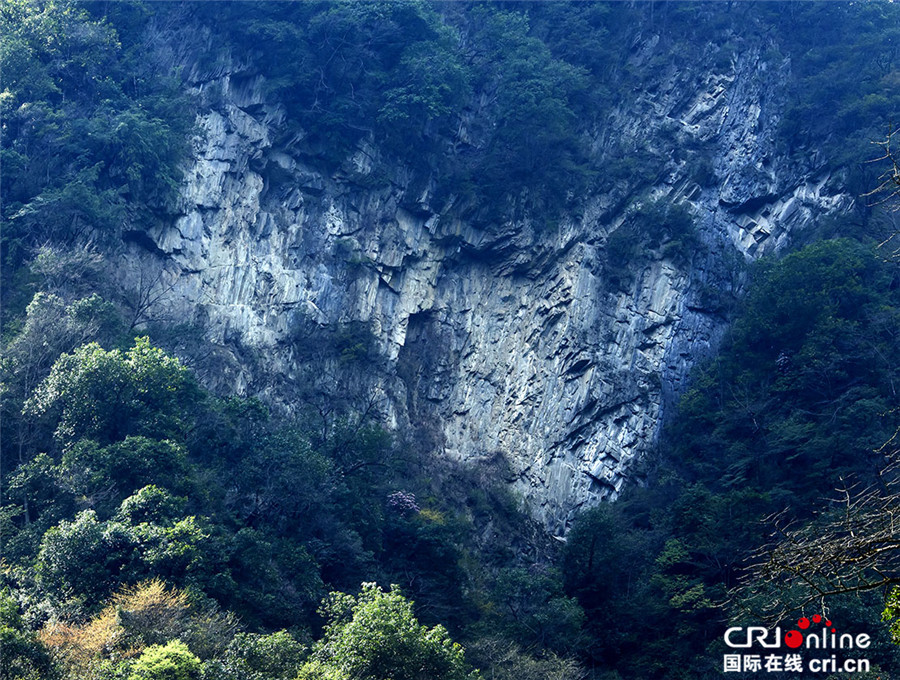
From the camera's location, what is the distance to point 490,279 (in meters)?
29.2

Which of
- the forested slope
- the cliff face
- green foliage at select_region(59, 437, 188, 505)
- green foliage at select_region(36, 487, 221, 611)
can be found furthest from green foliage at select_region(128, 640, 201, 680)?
the cliff face

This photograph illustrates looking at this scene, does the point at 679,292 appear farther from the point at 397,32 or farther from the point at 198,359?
the point at 198,359

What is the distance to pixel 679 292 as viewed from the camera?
27.7 metres

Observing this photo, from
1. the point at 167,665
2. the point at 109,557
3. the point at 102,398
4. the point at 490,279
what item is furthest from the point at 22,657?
the point at 490,279

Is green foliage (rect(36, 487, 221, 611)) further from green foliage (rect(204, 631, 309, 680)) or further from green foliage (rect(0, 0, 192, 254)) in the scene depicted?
green foliage (rect(0, 0, 192, 254))

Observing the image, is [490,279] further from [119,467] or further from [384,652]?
[384,652]

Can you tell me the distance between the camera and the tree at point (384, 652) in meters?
13.5

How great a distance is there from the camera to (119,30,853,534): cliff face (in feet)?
85.3

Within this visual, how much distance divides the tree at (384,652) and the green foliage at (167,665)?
73.6 inches

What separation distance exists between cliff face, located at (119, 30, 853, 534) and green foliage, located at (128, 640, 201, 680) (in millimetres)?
12549

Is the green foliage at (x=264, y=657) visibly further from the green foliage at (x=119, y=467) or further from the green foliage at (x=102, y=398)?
the green foliage at (x=102, y=398)

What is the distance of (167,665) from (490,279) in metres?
19.1

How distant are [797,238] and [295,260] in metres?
15.7

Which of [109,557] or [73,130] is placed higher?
[73,130]
